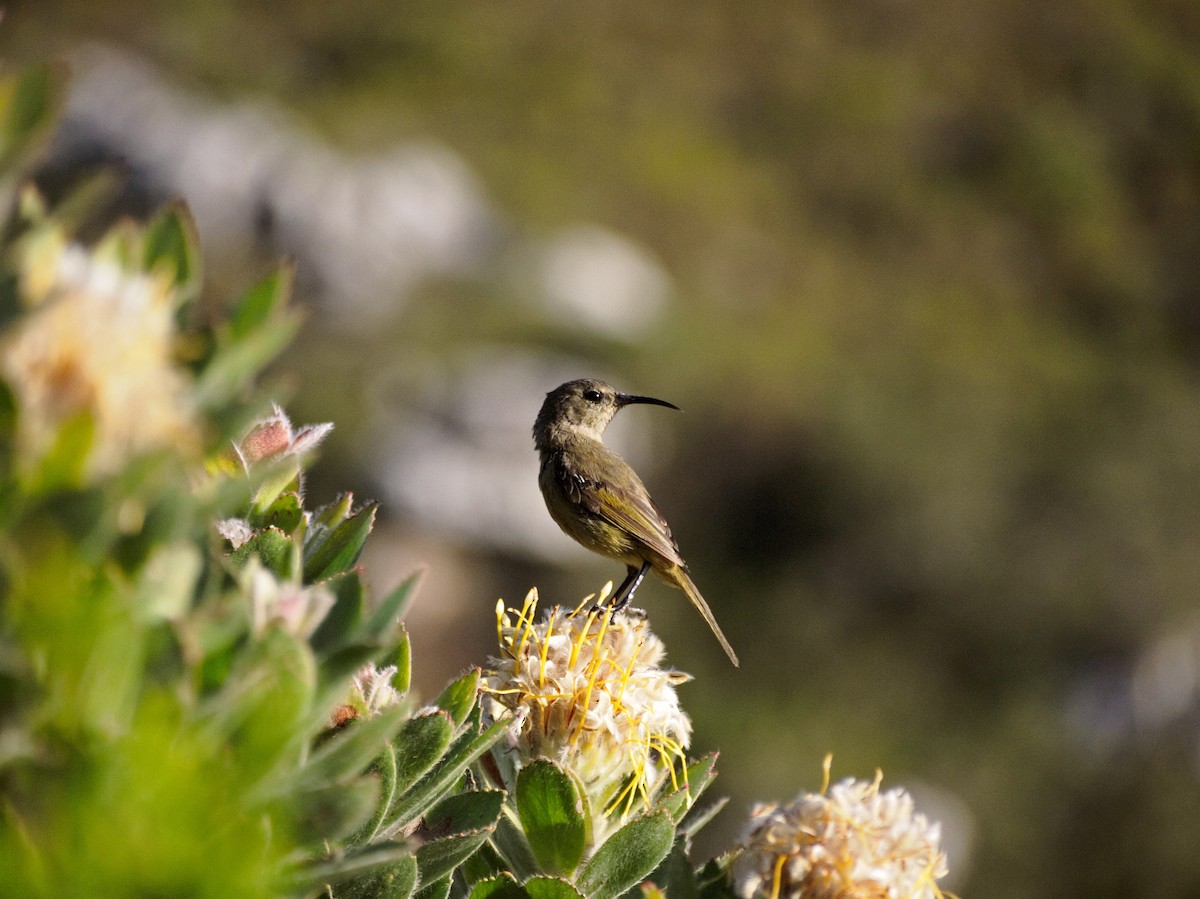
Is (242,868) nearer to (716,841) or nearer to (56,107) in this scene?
(56,107)

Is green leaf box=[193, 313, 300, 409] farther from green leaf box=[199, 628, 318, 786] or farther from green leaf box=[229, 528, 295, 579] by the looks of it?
green leaf box=[229, 528, 295, 579]

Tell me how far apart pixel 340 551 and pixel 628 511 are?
3579 millimetres

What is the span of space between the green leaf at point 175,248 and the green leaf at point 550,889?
0.93 meters

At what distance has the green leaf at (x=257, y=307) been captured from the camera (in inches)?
44.3

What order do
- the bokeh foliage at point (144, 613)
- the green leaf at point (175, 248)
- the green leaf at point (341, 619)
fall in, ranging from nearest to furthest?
the bokeh foliage at point (144, 613)
the green leaf at point (175, 248)
the green leaf at point (341, 619)

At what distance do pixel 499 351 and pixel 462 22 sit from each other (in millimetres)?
15793

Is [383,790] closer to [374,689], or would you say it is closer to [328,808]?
[374,689]

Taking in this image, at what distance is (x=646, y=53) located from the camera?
33219 mm

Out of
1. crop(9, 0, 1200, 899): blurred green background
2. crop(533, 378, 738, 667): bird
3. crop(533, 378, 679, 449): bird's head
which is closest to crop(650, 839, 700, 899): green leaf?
crop(533, 378, 738, 667): bird

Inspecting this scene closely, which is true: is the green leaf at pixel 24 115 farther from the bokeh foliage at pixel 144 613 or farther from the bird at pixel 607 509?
the bird at pixel 607 509

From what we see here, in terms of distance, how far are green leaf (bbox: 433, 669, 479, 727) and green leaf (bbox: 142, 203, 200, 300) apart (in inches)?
31.4

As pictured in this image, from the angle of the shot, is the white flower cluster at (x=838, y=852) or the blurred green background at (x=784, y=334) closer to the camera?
the white flower cluster at (x=838, y=852)

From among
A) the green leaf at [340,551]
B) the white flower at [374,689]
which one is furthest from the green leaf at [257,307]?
the white flower at [374,689]

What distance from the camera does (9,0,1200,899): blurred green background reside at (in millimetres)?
15648
